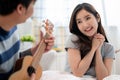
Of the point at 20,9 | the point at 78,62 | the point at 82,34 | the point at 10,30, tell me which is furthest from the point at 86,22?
the point at 20,9

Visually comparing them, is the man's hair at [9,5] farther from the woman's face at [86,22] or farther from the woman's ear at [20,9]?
the woman's face at [86,22]

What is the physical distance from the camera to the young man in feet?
2.43

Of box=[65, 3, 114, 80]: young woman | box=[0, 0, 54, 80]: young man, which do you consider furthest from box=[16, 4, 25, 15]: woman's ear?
box=[65, 3, 114, 80]: young woman

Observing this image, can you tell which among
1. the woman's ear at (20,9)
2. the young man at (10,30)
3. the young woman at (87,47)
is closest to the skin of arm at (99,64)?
the young woman at (87,47)

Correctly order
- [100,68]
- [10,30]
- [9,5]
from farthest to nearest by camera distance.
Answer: [100,68]
[10,30]
[9,5]

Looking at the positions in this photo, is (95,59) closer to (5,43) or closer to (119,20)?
(5,43)

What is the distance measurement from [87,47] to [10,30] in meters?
0.64

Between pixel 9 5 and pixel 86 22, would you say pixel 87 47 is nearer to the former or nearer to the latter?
pixel 86 22

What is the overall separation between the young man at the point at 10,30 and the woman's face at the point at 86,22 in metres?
0.39

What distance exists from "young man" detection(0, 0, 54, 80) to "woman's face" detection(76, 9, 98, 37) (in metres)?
0.39

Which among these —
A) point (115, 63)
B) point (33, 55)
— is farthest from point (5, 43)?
point (115, 63)

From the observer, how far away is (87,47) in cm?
149

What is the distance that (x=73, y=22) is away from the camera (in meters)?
1.51

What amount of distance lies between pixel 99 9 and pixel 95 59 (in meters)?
1.14
